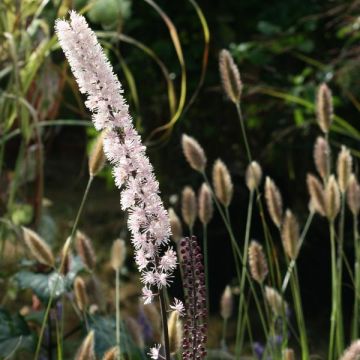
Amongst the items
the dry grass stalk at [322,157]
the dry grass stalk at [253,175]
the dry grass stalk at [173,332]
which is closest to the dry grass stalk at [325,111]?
the dry grass stalk at [322,157]

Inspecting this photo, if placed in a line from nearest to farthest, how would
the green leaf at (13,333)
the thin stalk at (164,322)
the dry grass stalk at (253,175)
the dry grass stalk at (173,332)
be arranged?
the thin stalk at (164,322), the dry grass stalk at (173,332), the dry grass stalk at (253,175), the green leaf at (13,333)

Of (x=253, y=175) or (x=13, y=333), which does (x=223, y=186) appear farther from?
(x=13, y=333)

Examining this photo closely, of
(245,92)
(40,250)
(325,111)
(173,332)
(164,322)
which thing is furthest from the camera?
(245,92)

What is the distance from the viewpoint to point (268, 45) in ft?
9.09

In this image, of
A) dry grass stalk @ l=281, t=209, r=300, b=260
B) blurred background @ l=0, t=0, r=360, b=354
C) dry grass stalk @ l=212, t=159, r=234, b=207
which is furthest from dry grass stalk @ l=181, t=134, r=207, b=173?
blurred background @ l=0, t=0, r=360, b=354

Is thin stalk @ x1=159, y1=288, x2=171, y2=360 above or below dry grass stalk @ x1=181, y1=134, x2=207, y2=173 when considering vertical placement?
below

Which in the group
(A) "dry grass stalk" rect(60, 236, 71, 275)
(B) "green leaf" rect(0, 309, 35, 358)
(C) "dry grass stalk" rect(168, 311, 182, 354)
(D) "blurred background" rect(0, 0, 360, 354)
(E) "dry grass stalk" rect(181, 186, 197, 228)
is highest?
(D) "blurred background" rect(0, 0, 360, 354)

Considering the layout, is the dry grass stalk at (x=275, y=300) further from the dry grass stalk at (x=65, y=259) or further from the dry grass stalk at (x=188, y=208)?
the dry grass stalk at (x=65, y=259)

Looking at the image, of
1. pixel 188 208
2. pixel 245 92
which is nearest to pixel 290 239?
pixel 188 208

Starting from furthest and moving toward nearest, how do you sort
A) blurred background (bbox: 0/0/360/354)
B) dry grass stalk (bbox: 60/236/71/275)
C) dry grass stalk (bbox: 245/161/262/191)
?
blurred background (bbox: 0/0/360/354) → dry grass stalk (bbox: 245/161/262/191) → dry grass stalk (bbox: 60/236/71/275)

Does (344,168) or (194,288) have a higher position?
(344,168)

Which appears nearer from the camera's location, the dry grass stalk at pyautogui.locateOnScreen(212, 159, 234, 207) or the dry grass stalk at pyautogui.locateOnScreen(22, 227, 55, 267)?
the dry grass stalk at pyautogui.locateOnScreen(22, 227, 55, 267)

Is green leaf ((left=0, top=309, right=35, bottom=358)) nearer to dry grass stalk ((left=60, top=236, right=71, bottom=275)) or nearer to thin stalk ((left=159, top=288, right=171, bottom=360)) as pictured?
dry grass stalk ((left=60, top=236, right=71, bottom=275))

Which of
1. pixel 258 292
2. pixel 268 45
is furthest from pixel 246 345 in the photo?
pixel 268 45
